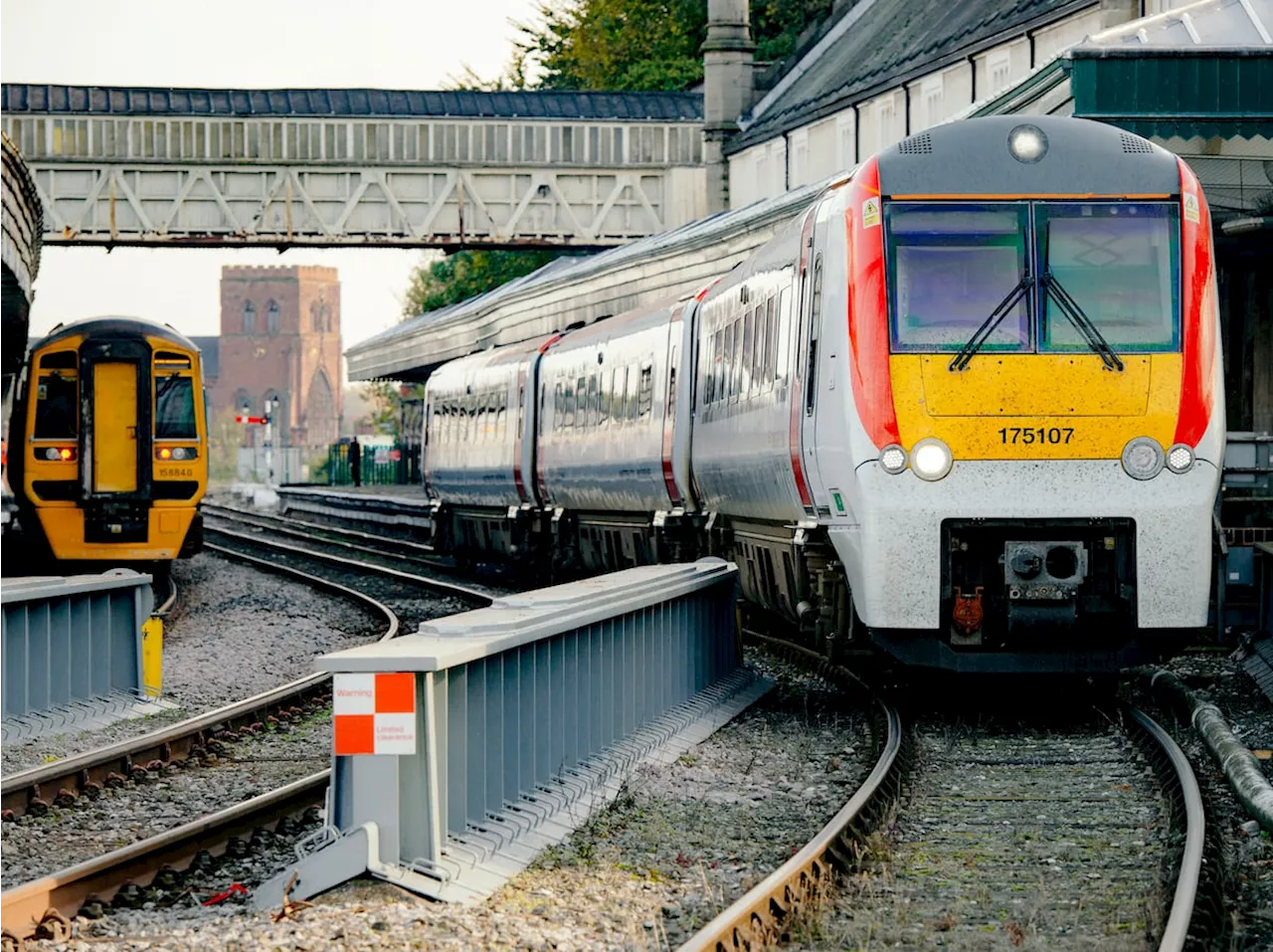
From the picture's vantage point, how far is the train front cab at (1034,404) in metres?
12.2

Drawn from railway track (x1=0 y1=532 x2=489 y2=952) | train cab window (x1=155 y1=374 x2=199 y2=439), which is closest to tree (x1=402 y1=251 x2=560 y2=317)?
train cab window (x1=155 y1=374 x2=199 y2=439)

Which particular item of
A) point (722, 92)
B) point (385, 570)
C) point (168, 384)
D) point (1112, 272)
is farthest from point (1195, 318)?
point (722, 92)

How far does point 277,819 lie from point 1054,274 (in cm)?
535

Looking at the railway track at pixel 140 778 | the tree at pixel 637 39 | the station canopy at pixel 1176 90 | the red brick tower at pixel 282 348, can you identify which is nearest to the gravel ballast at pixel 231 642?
the railway track at pixel 140 778

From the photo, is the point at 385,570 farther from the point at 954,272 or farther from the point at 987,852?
the point at 987,852

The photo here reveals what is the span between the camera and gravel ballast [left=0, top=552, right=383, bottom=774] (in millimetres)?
13922

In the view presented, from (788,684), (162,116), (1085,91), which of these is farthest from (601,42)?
(788,684)

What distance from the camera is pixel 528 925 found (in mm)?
7484

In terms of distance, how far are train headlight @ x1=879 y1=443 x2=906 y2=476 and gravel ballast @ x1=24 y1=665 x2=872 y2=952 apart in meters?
1.55

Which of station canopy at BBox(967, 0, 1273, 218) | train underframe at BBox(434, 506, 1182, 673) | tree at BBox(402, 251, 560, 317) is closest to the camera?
train underframe at BBox(434, 506, 1182, 673)

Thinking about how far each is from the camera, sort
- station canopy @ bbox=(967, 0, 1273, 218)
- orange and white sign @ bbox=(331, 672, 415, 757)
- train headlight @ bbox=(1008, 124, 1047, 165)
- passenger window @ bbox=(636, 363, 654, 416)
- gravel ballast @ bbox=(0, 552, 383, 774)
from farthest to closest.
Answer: passenger window @ bbox=(636, 363, 654, 416)
station canopy @ bbox=(967, 0, 1273, 218)
gravel ballast @ bbox=(0, 552, 383, 774)
train headlight @ bbox=(1008, 124, 1047, 165)
orange and white sign @ bbox=(331, 672, 415, 757)

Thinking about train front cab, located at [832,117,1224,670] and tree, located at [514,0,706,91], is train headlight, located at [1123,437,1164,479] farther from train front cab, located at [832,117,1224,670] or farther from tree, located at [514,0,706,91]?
tree, located at [514,0,706,91]

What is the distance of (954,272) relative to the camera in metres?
12.5

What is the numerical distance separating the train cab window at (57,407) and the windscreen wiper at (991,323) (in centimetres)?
1653
